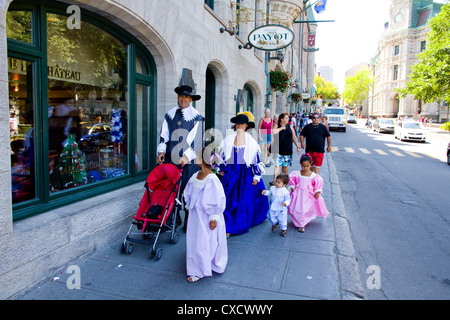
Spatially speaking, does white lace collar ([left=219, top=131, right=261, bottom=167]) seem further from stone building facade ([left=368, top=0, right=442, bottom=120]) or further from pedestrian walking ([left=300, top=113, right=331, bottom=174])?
stone building facade ([left=368, top=0, right=442, bottom=120])

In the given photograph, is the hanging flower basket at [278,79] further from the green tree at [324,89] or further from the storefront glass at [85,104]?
the green tree at [324,89]

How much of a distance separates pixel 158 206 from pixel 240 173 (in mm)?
1512

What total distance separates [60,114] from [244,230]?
10.6 feet

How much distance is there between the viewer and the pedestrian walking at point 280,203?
17.3ft

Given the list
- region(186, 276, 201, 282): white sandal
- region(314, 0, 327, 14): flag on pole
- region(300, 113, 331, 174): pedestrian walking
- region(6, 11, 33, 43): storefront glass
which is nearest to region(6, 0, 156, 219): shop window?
region(6, 11, 33, 43): storefront glass

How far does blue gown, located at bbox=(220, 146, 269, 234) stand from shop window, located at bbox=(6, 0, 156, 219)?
5.79 feet

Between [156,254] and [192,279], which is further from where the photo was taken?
[156,254]

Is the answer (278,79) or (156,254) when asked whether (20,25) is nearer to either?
(156,254)

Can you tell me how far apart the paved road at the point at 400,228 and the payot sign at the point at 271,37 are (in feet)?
15.5

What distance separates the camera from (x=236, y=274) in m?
3.93

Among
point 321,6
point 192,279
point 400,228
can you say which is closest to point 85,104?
point 192,279
